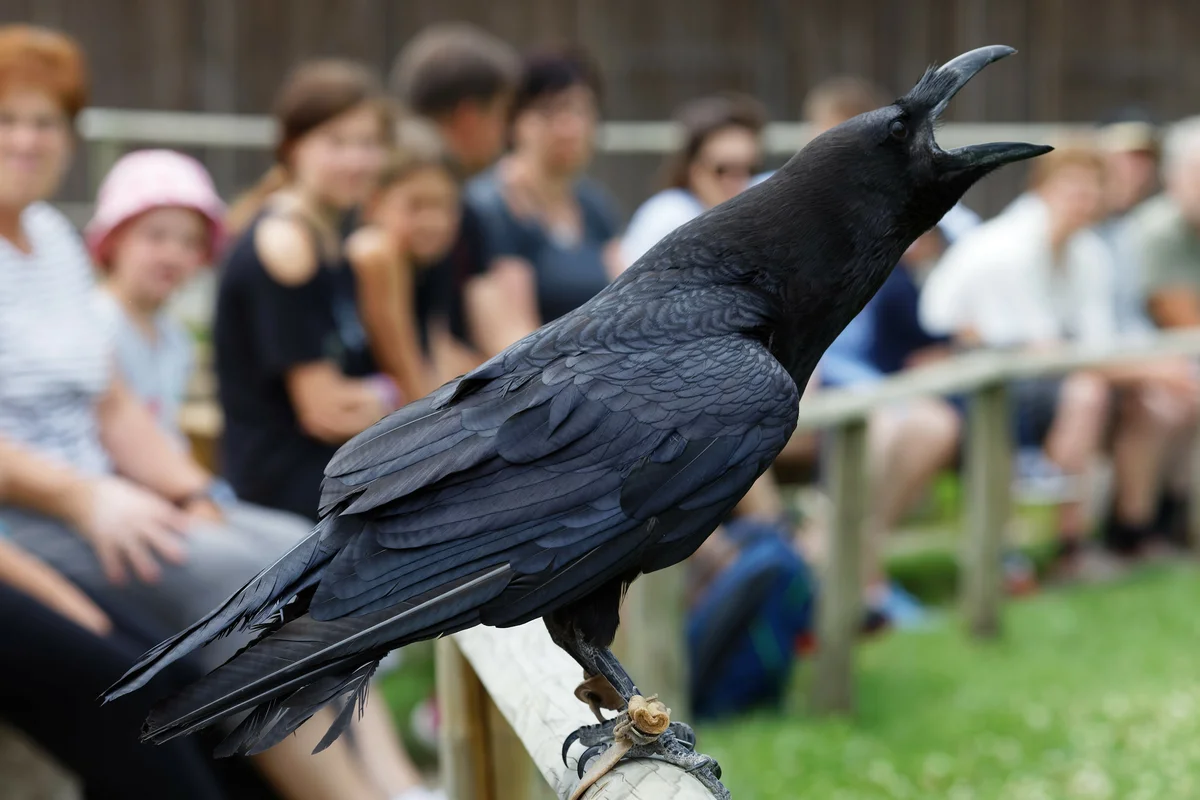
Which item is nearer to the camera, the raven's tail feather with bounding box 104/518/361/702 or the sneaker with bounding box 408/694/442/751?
the raven's tail feather with bounding box 104/518/361/702

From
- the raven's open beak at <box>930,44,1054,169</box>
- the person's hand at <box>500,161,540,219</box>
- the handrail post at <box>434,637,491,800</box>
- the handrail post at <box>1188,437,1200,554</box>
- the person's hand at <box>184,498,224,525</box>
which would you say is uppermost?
the raven's open beak at <box>930,44,1054,169</box>

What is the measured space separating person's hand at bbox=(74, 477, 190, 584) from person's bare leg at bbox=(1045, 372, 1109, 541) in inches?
173

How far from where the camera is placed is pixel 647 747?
1.68m

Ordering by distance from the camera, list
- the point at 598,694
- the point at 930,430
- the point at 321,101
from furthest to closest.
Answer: the point at 930,430
the point at 321,101
the point at 598,694

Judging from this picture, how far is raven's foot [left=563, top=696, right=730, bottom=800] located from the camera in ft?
5.36

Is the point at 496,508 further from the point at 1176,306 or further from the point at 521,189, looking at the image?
the point at 1176,306

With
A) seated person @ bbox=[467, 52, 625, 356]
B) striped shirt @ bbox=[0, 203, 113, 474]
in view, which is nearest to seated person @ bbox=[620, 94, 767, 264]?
seated person @ bbox=[467, 52, 625, 356]

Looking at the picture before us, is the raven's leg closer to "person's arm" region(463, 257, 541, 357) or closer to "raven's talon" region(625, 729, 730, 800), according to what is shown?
"raven's talon" region(625, 729, 730, 800)

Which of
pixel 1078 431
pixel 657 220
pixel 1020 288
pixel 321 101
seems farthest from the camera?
pixel 1078 431

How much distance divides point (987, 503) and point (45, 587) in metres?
3.72

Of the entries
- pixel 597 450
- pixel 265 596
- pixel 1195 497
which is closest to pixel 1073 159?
pixel 1195 497

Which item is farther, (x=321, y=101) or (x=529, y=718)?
(x=321, y=101)

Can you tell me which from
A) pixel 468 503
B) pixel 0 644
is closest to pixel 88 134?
pixel 0 644

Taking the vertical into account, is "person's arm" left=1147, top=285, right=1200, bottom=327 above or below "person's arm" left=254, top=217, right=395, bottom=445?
below
